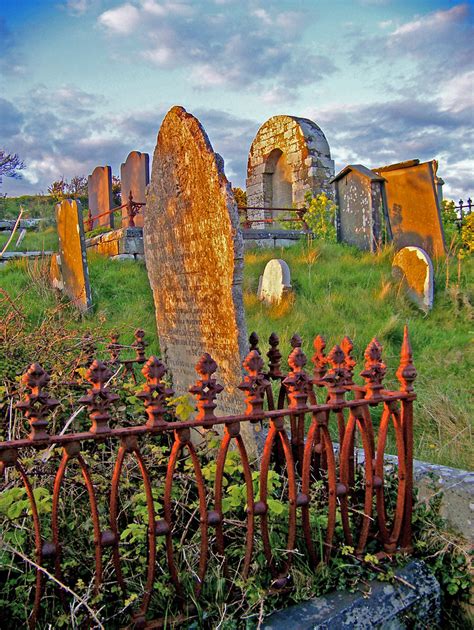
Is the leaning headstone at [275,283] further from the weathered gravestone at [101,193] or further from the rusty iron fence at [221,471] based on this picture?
the weathered gravestone at [101,193]

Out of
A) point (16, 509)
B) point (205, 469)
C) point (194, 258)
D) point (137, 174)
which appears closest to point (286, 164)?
point (137, 174)

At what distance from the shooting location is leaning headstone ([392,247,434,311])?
806 cm

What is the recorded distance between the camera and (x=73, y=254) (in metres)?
7.86

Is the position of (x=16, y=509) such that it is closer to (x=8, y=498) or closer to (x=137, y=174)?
(x=8, y=498)

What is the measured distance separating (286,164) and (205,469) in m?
14.2

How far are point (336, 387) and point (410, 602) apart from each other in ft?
2.96

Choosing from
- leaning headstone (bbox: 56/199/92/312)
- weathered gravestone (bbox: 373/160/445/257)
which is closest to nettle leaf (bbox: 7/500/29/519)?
leaning headstone (bbox: 56/199/92/312)

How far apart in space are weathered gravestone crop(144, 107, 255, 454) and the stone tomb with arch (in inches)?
428

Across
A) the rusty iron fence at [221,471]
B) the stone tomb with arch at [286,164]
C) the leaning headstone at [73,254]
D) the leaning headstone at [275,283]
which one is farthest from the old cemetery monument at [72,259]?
the stone tomb with arch at [286,164]

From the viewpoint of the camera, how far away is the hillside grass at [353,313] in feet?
14.8

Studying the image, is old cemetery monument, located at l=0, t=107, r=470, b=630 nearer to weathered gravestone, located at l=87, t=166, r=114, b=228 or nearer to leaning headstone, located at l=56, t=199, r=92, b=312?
leaning headstone, located at l=56, t=199, r=92, b=312

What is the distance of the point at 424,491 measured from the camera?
9.34ft

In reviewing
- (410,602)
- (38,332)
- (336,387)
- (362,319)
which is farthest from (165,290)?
(362,319)

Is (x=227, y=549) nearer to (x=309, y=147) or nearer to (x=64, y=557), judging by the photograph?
(x=64, y=557)
